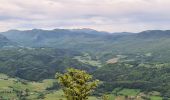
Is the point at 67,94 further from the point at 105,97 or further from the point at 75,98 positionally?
the point at 105,97

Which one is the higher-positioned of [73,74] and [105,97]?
[73,74]

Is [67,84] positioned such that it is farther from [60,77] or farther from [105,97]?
[105,97]

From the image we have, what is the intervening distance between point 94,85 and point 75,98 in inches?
185

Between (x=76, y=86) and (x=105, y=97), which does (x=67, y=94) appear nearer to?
(x=76, y=86)

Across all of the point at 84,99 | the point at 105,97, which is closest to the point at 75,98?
the point at 84,99

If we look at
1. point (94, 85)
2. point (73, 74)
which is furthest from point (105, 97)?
point (73, 74)

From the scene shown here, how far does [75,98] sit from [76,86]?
7.70 feet

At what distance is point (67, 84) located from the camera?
7206cm

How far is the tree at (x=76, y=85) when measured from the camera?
70750 millimetres

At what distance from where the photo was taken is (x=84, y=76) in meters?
72.4

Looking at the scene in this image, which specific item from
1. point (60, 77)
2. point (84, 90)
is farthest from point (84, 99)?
point (60, 77)

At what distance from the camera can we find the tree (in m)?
70.8

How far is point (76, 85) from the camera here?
71.3 metres

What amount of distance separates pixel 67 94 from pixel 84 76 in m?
4.93
